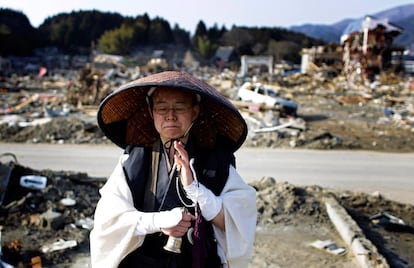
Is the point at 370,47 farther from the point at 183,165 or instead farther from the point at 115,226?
the point at 115,226

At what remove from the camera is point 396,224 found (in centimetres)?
580

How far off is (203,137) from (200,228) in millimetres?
545

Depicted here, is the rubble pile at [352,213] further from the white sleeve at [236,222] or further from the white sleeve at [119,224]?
the white sleeve at [119,224]

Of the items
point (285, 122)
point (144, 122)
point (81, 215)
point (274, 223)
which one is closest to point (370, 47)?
point (285, 122)

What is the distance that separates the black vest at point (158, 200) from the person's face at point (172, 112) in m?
0.14

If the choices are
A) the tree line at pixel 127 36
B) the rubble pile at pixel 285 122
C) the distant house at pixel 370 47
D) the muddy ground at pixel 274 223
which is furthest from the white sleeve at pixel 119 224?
the tree line at pixel 127 36

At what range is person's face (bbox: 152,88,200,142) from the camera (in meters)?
1.92

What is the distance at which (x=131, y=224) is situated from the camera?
1799 millimetres

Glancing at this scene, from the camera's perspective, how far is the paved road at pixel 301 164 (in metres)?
8.03

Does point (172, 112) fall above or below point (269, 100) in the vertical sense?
above

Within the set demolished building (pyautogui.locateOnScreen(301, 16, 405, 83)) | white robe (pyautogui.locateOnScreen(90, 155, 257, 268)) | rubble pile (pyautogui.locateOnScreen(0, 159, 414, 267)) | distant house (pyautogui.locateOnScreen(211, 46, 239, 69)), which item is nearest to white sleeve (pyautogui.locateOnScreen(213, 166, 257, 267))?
white robe (pyautogui.locateOnScreen(90, 155, 257, 268))

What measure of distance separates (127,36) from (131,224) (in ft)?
264

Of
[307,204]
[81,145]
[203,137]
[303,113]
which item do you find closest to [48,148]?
[81,145]

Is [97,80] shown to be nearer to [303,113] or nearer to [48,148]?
[48,148]
